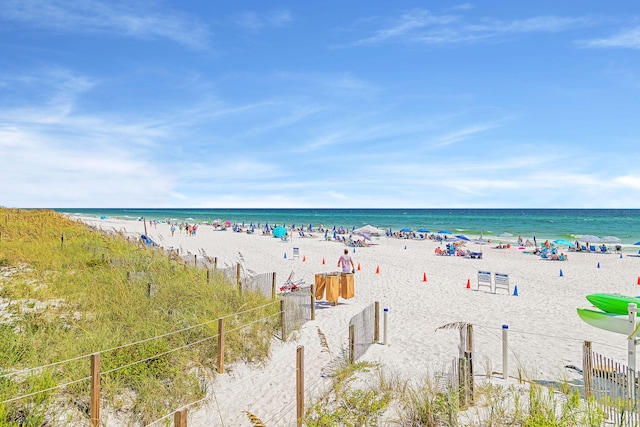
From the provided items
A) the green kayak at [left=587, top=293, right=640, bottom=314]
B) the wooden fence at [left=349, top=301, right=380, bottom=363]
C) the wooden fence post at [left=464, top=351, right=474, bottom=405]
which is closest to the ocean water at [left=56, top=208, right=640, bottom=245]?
the green kayak at [left=587, top=293, right=640, bottom=314]

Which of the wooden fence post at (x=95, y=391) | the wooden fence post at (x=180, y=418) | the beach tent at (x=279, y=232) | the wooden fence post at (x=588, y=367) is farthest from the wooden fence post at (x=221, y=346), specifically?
the beach tent at (x=279, y=232)

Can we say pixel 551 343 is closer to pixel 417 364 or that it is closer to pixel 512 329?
pixel 512 329

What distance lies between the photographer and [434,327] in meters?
10.4

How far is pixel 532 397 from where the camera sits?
16.2ft

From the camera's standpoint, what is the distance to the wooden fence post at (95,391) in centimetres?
501

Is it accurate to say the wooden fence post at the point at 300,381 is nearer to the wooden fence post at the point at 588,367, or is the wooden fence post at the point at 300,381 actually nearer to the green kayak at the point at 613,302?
the wooden fence post at the point at 588,367

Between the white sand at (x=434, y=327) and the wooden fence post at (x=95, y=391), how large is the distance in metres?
1.17

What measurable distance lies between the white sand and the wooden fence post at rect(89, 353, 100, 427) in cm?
117

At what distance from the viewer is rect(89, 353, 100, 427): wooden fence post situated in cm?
501

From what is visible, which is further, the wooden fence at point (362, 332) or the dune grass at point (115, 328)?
the wooden fence at point (362, 332)

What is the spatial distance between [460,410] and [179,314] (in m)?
5.13

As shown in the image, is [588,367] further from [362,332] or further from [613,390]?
[362,332]

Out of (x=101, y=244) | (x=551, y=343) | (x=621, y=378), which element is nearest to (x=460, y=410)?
(x=621, y=378)

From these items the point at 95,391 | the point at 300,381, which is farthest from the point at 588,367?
the point at 95,391
